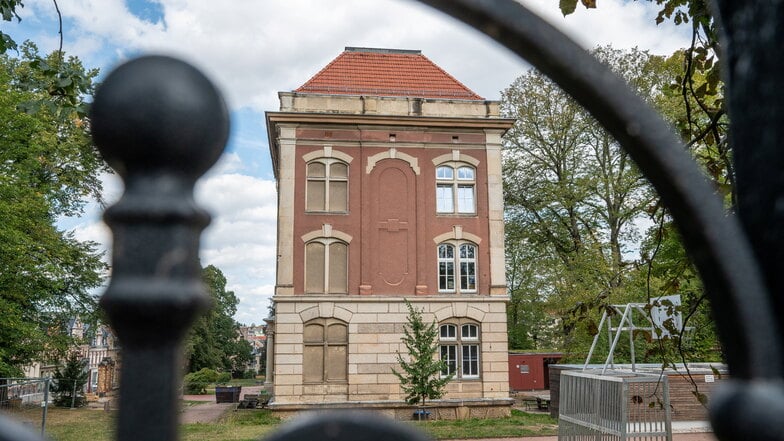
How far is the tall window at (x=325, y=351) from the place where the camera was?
720 inches

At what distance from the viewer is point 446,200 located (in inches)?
786

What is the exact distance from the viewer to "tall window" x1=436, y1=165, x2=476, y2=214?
19.9 metres

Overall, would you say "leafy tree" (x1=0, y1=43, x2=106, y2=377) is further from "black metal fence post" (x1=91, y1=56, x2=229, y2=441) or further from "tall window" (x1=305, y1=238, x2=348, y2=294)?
"black metal fence post" (x1=91, y1=56, x2=229, y2=441)

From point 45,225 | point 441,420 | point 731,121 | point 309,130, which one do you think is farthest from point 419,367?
point 731,121

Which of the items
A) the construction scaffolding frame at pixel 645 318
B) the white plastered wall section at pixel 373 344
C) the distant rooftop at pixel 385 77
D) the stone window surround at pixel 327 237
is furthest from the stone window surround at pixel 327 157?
the construction scaffolding frame at pixel 645 318

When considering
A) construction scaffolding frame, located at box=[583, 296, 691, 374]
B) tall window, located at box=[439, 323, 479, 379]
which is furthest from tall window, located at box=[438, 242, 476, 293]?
construction scaffolding frame, located at box=[583, 296, 691, 374]

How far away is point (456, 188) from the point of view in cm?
2002

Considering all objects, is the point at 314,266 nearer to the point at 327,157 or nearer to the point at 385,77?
the point at 327,157

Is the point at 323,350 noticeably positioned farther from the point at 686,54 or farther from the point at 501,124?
the point at 686,54

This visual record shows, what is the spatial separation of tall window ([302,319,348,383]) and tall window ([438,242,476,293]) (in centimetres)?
332

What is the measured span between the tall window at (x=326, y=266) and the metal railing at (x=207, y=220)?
1848 centimetres

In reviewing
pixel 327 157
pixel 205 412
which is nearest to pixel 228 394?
pixel 205 412

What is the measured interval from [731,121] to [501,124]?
2002 centimetres

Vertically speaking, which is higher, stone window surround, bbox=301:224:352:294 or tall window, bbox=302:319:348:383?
stone window surround, bbox=301:224:352:294
